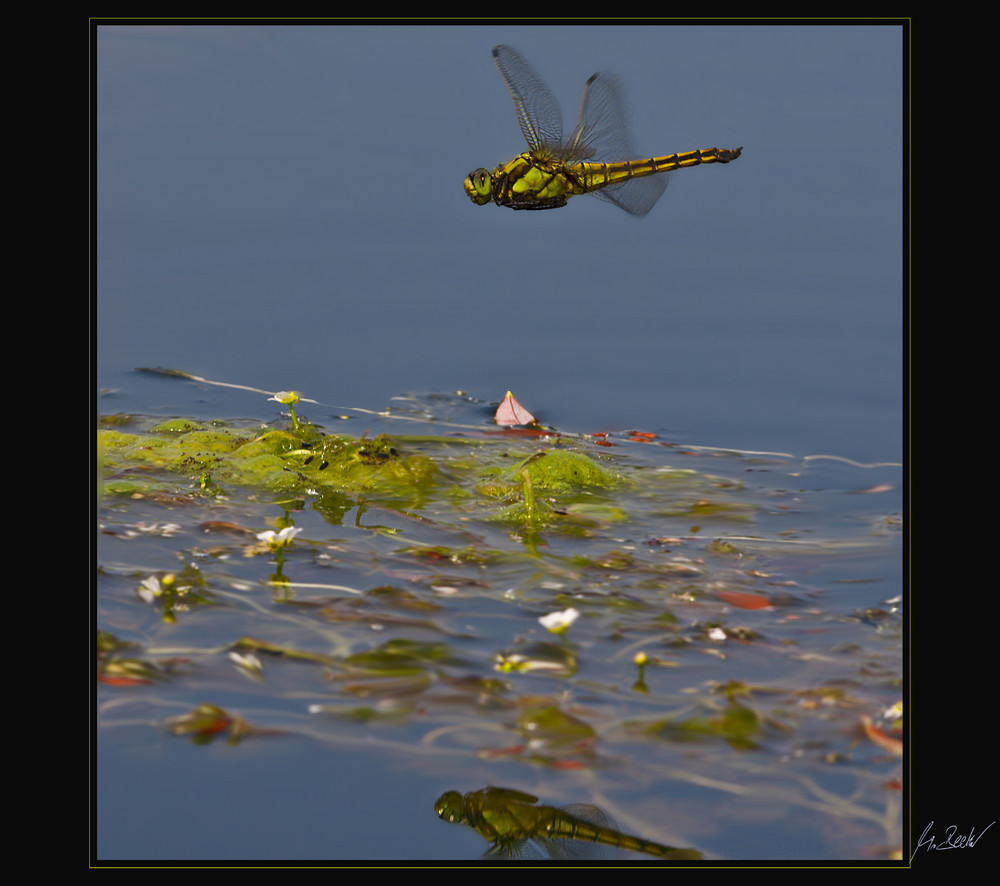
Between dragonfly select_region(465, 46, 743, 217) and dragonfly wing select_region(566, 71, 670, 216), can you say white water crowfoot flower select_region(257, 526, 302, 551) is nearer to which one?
dragonfly select_region(465, 46, 743, 217)

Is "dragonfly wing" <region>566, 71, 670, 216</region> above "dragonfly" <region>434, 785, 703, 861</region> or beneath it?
above

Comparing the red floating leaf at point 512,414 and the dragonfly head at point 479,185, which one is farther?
the red floating leaf at point 512,414

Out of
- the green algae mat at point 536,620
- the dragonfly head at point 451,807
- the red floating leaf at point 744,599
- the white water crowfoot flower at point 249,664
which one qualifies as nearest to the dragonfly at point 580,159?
the green algae mat at point 536,620

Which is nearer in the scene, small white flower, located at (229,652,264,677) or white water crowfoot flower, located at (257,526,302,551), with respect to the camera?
small white flower, located at (229,652,264,677)

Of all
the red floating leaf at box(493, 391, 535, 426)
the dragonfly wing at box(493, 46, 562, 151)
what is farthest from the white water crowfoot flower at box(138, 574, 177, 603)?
the dragonfly wing at box(493, 46, 562, 151)

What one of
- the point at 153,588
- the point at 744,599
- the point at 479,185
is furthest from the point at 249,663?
the point at 479,185

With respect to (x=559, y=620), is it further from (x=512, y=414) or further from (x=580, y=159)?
(x=580, y=159)

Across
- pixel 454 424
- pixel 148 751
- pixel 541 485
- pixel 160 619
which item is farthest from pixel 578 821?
pixel 454 424

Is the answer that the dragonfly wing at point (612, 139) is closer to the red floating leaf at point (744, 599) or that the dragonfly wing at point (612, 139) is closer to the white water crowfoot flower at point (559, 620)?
the red floating leaf at point (744, 599)
